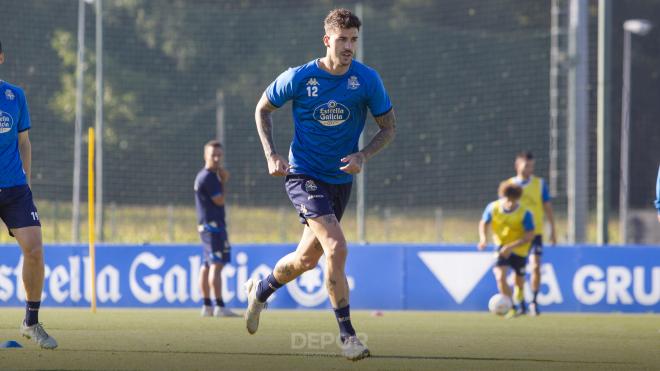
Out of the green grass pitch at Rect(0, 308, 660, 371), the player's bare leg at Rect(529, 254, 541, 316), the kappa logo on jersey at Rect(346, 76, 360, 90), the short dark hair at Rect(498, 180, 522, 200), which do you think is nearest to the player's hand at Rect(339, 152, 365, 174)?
the kappa logo on jersey at Rect(346, 76, 360, 90)

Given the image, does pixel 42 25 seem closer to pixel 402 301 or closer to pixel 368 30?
pixel 368 30

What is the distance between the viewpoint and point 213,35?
29859mm

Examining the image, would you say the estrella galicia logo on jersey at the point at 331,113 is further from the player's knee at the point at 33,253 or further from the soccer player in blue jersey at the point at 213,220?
the soccer player in blue jersey at the point at 213,220

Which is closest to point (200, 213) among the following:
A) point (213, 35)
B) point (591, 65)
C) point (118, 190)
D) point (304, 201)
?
point (304, 201)

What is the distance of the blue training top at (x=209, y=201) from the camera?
14031 millimetres

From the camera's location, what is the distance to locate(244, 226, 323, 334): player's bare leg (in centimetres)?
859

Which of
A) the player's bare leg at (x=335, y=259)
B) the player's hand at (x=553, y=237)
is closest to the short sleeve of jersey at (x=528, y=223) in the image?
the player's hand at (x=553, y=237)

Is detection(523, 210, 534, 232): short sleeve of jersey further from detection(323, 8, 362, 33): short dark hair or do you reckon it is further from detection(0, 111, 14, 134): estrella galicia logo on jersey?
detection(0, 111, 14, 134): estrella galicia logo on jersey

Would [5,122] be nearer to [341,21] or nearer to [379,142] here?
[341,21]

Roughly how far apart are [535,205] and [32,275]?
8.12 meters
